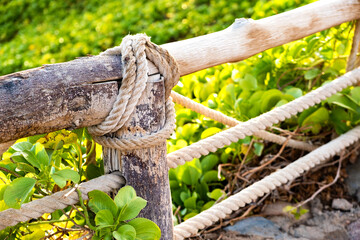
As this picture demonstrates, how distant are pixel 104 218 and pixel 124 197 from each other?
64mm

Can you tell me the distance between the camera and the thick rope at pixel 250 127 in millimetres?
1232

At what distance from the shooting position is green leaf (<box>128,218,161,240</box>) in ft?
3.02

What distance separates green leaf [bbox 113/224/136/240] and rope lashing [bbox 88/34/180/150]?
0.19 meters

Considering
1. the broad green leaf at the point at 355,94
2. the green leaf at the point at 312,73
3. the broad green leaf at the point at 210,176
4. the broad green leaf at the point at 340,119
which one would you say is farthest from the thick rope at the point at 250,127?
the broad green leaf at the point at 210,176

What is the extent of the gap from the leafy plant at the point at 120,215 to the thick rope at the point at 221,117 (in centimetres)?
51

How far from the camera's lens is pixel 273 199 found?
1.74 meters

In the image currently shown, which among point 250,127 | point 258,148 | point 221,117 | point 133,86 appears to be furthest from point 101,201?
point 258,148

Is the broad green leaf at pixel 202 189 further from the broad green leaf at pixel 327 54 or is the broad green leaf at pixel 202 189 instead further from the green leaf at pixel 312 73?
the broad green leaf at pixel 327 54

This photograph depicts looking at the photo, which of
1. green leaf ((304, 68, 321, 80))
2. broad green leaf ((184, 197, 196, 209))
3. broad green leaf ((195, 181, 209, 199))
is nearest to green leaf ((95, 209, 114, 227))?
broad green leaf ((184, 197, 196, 209))

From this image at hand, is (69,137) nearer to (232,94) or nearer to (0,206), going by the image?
(0,206)

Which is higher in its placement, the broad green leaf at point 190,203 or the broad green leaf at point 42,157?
the broad green leaf at point 42,157

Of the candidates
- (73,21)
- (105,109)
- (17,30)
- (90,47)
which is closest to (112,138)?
(105,109)

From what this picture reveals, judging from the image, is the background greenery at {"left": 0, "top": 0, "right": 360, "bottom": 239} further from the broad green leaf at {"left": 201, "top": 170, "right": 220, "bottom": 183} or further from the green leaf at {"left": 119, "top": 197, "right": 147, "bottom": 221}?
the green leaf at {"left": 119, "top": 197, "right": 147, "bottom": 221}

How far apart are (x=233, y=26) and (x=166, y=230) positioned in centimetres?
69
